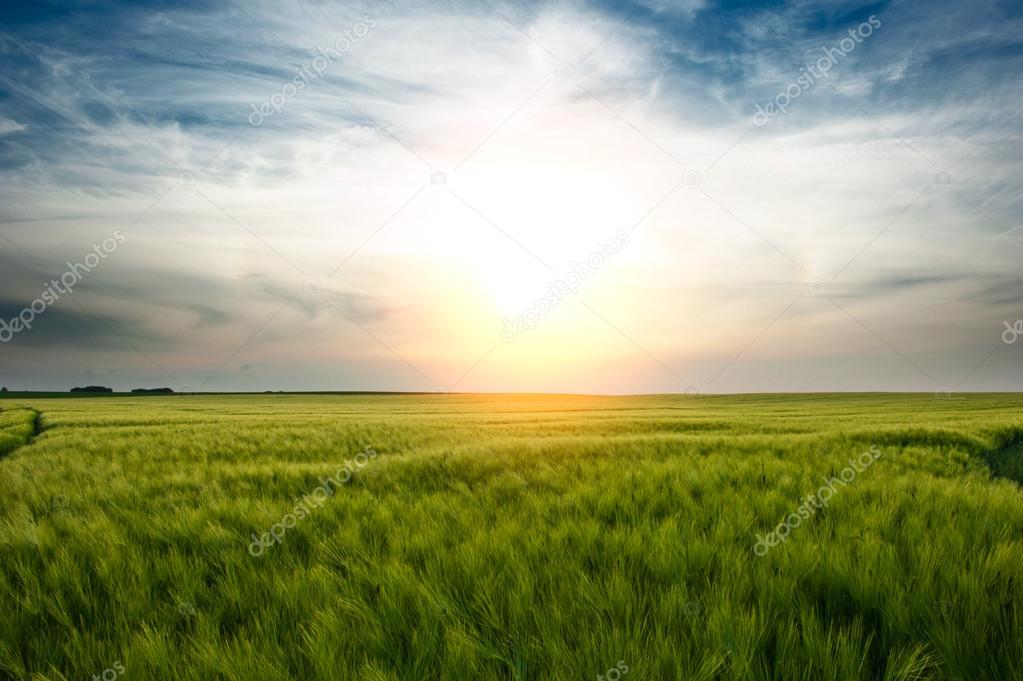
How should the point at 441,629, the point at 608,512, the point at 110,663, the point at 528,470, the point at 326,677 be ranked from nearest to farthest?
the point at 326,677 → the point at 110,663 → the point at 441,629 → the point at 608,512 → the point at 528,470

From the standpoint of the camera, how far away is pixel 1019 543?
2.52 metres

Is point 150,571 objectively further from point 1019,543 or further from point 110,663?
point 1019,543

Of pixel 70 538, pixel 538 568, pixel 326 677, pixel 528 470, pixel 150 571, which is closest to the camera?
pixel 326 677

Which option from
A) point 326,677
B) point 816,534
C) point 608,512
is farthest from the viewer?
point 608,512

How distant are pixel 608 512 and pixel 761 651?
1.88 meters

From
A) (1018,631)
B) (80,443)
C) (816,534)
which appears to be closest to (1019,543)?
(816,534)

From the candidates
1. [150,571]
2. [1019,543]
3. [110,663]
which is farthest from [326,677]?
[1019,543]

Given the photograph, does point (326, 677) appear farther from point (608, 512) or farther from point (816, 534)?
point (816, 534)

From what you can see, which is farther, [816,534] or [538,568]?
[816,534]

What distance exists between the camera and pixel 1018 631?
1651mm

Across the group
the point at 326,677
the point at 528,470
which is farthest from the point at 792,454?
the point at 326,677

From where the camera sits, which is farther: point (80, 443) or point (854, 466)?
point (80, 443)

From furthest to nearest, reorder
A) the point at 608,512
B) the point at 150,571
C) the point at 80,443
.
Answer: the point at 80,443, the point at 608,512, the point at 150,571

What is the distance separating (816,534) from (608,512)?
1.31 meters
